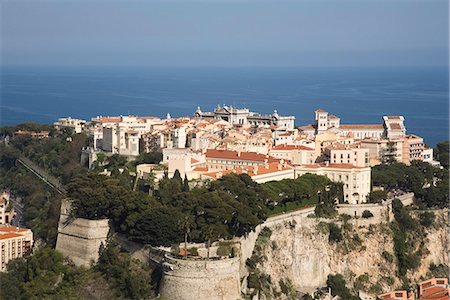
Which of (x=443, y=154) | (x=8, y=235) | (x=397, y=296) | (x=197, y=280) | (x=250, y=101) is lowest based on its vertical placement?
(x=397, y=296)

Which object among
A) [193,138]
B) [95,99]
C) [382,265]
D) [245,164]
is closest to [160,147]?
[193,138]

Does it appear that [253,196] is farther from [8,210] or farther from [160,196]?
[8,210]

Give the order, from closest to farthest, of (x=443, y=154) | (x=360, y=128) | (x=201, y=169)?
(x=201, y=169) < (x=443, y=154) < (x=360, y=128)

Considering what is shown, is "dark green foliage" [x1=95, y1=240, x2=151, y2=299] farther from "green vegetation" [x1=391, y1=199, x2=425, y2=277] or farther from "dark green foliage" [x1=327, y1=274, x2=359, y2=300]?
"green vegetation" [x1=391, y1=199, x2=425, y2=277]

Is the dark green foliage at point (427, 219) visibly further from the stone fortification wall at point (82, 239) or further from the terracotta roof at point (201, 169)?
the stone fortification wall at point (82, 239)

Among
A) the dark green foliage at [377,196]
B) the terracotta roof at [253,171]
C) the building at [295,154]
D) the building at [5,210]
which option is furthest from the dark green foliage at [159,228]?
the building at [5,210]

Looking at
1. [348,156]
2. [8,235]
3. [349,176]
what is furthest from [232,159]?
[8,235]

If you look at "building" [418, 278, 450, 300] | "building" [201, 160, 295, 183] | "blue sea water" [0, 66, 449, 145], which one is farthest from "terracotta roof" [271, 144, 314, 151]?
"blue sea water" [0, 66, 449, 145]

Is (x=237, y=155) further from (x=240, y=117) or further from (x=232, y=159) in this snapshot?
(x=240, y=117)
